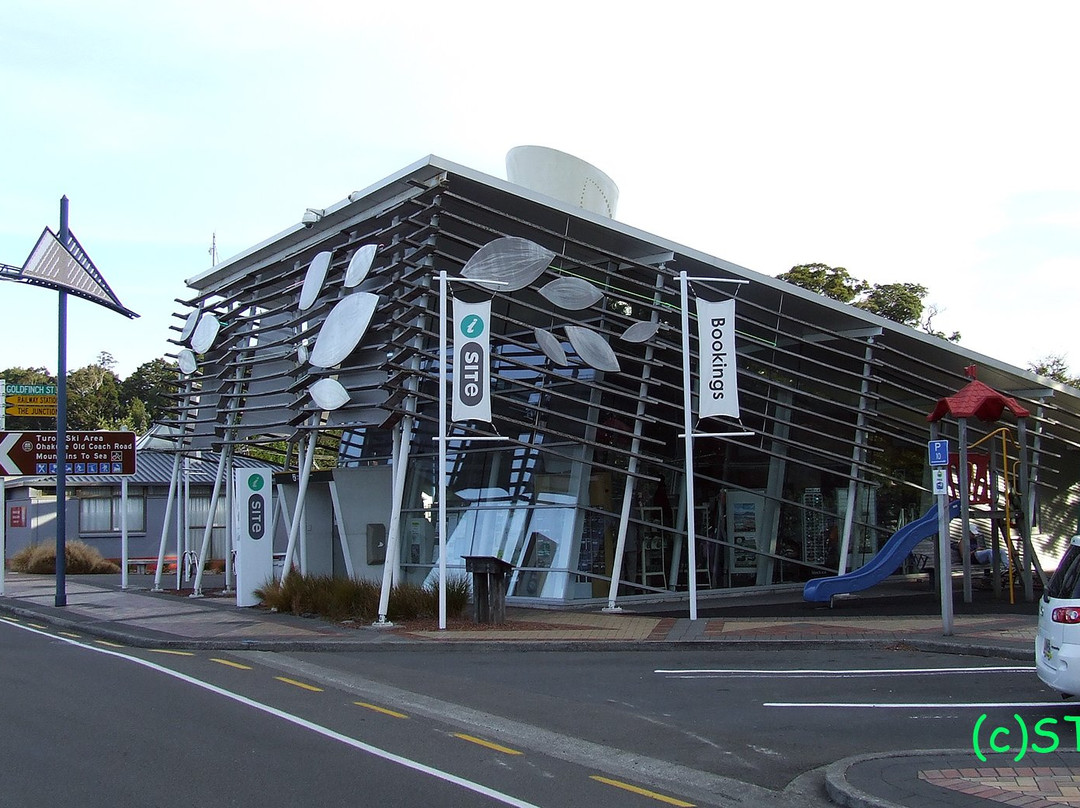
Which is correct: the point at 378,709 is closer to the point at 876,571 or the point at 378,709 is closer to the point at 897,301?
the point at 876,571

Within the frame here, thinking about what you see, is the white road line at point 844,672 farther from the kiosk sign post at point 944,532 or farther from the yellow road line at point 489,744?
the yellow road line at point 489,744

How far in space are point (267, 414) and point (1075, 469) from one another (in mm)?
21368

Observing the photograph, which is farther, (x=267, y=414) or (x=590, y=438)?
(x=267, y=414)

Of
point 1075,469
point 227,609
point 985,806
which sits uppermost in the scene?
point 1075,469

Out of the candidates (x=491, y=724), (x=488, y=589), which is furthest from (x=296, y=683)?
(x=488, y=589)

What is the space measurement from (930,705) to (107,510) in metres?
40.4

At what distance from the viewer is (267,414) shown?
2483 cm

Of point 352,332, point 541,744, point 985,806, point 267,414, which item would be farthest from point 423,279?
point 985,806

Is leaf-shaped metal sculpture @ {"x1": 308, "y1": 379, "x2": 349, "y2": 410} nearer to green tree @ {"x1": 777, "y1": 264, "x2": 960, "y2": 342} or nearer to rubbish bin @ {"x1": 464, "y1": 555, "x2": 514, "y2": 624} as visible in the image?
rubbish bin @ {"x1": 464, "y1": 555, "x2": 514, "y2": 624}

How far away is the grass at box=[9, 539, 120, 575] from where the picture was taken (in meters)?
35.6

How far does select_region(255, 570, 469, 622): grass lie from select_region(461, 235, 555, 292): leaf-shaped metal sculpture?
5650 mm

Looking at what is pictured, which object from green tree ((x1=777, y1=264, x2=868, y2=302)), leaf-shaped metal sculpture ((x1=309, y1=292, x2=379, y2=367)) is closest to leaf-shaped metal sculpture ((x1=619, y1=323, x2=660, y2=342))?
leaf-shaped metal sculpture ((x1=309, y1=292, x2=379, y2=367))

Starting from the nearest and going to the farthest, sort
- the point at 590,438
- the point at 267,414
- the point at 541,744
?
the point at 541,744 < the point at 590,438 < the point at 267,414

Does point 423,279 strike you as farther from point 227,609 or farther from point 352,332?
point 227,609
